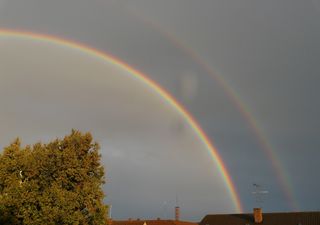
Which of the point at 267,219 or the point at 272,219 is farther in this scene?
the point at 267,219

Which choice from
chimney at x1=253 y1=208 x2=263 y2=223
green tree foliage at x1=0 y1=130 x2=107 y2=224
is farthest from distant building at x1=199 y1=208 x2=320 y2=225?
green tree foliage at x1=0 y1=130 x2=107 y2=224

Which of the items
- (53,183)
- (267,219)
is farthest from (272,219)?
(53,183)

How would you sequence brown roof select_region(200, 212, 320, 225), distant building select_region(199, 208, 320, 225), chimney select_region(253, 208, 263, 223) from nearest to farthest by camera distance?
brown roof select_region(200, 212, 320, 225) < distant building select_region(199, 208, 320, 225) < chimney select_region(253, 208, 263, 223)

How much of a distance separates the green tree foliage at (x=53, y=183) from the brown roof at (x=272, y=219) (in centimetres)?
5730

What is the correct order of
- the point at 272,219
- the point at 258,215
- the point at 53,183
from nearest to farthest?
1. the point at 53,183
2. the point at 272,219
3. the point at 258,215

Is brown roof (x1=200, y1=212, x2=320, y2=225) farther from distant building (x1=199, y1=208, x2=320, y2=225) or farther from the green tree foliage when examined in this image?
the green tree foliage

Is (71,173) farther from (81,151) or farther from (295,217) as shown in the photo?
(295,217)

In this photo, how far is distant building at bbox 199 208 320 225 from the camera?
93188mm

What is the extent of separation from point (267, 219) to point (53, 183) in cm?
6258

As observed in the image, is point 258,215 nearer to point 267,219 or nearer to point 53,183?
point 267,219

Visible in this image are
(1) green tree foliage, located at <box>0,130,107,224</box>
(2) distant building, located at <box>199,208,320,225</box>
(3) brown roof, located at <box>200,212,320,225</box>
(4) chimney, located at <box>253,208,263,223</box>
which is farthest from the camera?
(4) chimney, located at <box>253,208,263,223</box>

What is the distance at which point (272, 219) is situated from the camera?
317 ft

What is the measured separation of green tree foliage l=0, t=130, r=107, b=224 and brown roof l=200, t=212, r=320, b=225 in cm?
5730

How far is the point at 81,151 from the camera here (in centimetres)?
4725
